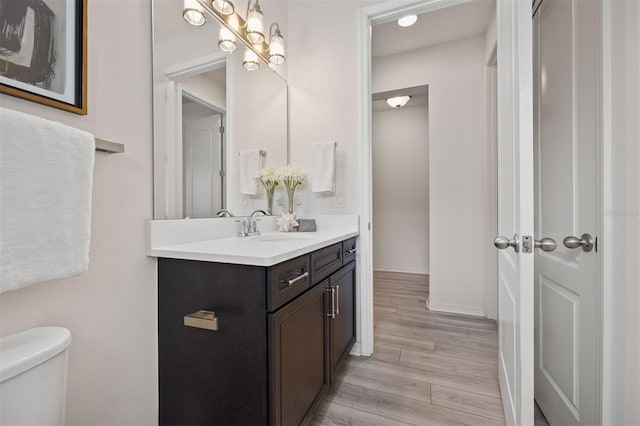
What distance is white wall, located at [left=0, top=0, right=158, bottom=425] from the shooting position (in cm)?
84

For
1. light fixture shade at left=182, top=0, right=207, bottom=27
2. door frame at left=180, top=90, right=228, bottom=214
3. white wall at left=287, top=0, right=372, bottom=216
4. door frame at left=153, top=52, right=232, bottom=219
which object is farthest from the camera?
white wall at left=287, top=0, right=372, bottom=216

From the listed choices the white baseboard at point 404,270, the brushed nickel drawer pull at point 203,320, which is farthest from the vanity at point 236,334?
the white baseboard at point 404,270

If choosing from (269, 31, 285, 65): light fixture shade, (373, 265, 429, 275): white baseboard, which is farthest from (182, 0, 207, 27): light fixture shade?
(373, 265, 429, 275): white baseboard

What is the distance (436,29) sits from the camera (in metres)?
2.50

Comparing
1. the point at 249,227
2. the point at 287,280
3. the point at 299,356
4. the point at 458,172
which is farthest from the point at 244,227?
the point at 458,172

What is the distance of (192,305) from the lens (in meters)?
1.03

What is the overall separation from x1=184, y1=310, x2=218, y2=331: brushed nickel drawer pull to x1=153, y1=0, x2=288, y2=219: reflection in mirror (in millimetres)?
440

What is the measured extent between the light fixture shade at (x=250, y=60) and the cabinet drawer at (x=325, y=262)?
1.26 m

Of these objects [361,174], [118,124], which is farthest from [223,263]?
[361,174]

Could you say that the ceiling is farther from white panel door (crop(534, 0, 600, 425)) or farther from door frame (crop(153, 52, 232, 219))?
door frame (crop(153, 52, 232, 219))

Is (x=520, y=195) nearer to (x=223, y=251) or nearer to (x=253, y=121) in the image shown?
(x=223, y=251)

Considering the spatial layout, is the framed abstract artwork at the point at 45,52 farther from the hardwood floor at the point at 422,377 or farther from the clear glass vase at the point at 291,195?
the hardwood floor at the point at 422,377
